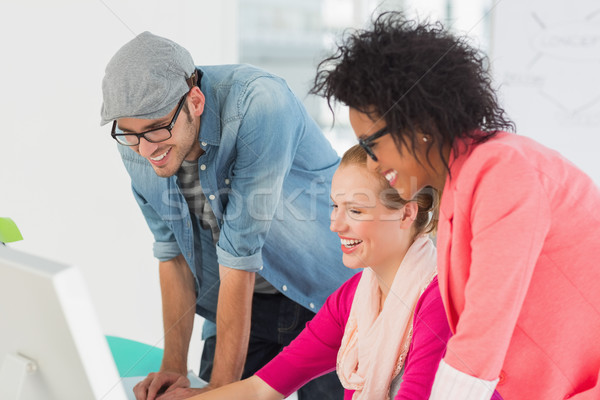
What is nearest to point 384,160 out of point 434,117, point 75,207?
point 434,117

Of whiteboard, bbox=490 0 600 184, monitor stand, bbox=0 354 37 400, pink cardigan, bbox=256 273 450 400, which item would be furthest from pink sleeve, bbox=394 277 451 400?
whiteboard, bbox=490 0 600 184

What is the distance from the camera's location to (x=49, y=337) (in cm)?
55

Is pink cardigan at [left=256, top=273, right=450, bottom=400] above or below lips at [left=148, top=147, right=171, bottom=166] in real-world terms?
below

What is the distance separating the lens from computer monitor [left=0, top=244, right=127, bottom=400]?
510mm

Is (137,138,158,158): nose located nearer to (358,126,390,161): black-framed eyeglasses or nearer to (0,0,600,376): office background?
(358,126,390,161): black-framed eyeglasses

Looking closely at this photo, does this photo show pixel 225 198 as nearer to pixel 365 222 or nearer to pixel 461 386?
pixel 365 222

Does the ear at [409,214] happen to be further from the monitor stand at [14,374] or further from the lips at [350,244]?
the monitor stand at [14,374]

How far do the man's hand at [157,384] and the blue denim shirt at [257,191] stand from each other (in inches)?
8.7

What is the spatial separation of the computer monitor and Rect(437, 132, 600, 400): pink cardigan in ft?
1.21

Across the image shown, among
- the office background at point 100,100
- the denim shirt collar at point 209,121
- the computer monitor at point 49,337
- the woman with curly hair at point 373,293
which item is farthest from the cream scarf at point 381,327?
the office background at point 100,100

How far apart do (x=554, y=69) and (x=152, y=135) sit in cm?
182

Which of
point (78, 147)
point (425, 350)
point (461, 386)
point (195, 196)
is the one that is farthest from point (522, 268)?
point (78, 147)

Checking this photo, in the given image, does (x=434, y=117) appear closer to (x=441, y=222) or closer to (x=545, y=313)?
(x=441, y=222)

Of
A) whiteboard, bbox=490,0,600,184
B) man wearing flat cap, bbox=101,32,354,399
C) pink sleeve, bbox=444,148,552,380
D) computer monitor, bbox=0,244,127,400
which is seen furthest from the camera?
whiteboard, bbox=490,0,600,184
